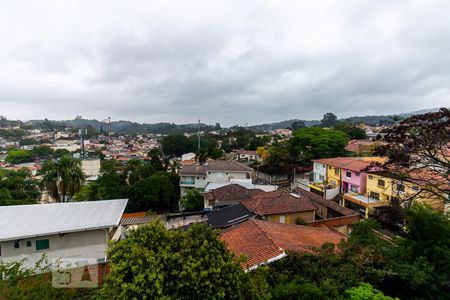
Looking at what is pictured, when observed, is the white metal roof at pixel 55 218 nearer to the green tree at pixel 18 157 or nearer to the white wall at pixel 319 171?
the white wall at pixel 319 171

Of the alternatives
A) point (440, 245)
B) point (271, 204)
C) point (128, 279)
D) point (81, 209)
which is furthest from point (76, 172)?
point (440, 245)

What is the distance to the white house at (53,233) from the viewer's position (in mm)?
10672

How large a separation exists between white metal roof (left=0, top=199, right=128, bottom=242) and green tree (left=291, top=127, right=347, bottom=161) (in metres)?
27.3

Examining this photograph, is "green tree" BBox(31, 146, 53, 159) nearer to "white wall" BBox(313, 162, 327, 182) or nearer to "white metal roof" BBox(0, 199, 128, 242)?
"white metal roof" BBox(0, 199, 128, 242)

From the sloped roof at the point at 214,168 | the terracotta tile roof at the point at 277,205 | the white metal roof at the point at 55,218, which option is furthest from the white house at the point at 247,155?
the white metal roof at the point at 55,218

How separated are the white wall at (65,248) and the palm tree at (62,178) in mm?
12001

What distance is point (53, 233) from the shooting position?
10.8 meters

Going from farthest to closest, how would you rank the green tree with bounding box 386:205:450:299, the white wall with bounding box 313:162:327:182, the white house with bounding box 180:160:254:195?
the white wall with bounding box 313:162:327:182
the white house with bounding box 180:160:254:195
the green tree with bounding box 386:205:450:299

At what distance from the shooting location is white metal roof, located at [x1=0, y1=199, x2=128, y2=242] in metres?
10.7

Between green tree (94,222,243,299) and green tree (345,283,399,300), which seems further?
green tree (345,283,399,300)

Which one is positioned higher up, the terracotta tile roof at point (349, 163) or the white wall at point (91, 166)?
the terracotta tile roof at point (349, 163)

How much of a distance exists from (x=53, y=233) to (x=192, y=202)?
12.8 meters

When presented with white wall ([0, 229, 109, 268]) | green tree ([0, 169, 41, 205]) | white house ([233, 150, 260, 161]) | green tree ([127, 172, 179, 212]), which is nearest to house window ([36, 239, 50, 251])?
white wall ([0, 229, 109, 268])

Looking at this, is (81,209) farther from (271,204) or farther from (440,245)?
(440,245)
